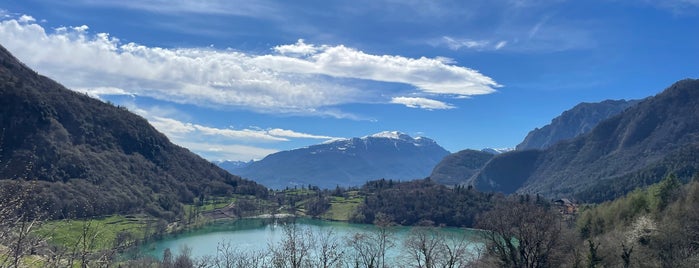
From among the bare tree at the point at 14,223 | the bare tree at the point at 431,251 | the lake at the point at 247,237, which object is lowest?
the lake at the point at 247,237

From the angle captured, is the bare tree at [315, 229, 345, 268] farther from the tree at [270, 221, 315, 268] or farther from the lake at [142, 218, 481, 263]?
the lake at [142, 218, 481, 263]

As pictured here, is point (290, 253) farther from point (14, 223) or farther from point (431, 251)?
point (14, 223)

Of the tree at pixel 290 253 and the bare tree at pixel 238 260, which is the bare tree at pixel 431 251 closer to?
the tree at pixel 290 253

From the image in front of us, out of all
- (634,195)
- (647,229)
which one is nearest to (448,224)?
(634,195)

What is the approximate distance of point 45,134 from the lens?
17750cm

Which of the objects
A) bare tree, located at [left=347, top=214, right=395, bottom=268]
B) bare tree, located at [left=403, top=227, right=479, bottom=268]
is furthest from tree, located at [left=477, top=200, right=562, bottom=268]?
bare tree, located at [left=347, top=214, right=395, bottom=268]

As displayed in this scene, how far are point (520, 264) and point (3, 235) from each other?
38089 millimetres

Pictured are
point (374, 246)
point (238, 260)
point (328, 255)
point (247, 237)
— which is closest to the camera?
point (328, 255)

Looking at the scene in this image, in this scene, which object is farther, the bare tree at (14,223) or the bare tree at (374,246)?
the bare tree at (374,246)

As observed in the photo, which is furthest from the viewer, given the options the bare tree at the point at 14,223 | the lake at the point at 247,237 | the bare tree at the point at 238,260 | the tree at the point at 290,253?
the lake at the point at 247,237

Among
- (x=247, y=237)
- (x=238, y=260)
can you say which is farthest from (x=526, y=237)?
(x=247, y=237)

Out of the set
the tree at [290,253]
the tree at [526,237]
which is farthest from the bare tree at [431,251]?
the tree at [290,253]

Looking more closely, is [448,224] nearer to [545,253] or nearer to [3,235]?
[545,253]

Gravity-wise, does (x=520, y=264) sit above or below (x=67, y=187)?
below
